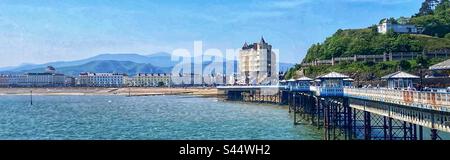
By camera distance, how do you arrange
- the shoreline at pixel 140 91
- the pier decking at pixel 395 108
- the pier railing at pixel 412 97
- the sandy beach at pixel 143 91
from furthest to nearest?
the sandy beach at pixel 143 91, the shoreline at pixel 140 91, the pier decking at pixel 395 108, the pier railing at pixel 412 97

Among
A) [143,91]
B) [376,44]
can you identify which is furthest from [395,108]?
[143,91]

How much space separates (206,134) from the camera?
2523 cm

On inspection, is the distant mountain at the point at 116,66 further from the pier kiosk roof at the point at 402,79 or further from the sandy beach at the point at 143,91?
the sandy beach at the point at 143,91

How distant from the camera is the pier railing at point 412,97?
11.7 meters

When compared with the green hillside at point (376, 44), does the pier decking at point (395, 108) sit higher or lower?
lower

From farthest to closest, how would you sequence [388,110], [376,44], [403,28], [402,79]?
[403,28], [376,44], [402,79], [388,110]

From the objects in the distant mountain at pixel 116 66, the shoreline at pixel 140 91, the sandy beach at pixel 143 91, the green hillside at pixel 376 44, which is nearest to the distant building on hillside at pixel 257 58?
the distant mountain at pixel 116 66

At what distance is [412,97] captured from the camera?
14531mm

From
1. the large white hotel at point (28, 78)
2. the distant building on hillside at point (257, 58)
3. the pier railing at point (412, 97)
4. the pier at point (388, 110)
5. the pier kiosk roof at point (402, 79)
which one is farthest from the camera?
the pier kiosk roof at point (402, 79)

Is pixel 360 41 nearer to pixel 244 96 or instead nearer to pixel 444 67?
pixel 244 96

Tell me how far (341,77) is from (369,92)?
10.1m

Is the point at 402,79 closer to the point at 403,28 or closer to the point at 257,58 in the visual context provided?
the point at 257,58

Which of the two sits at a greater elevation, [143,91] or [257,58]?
[257,58]
